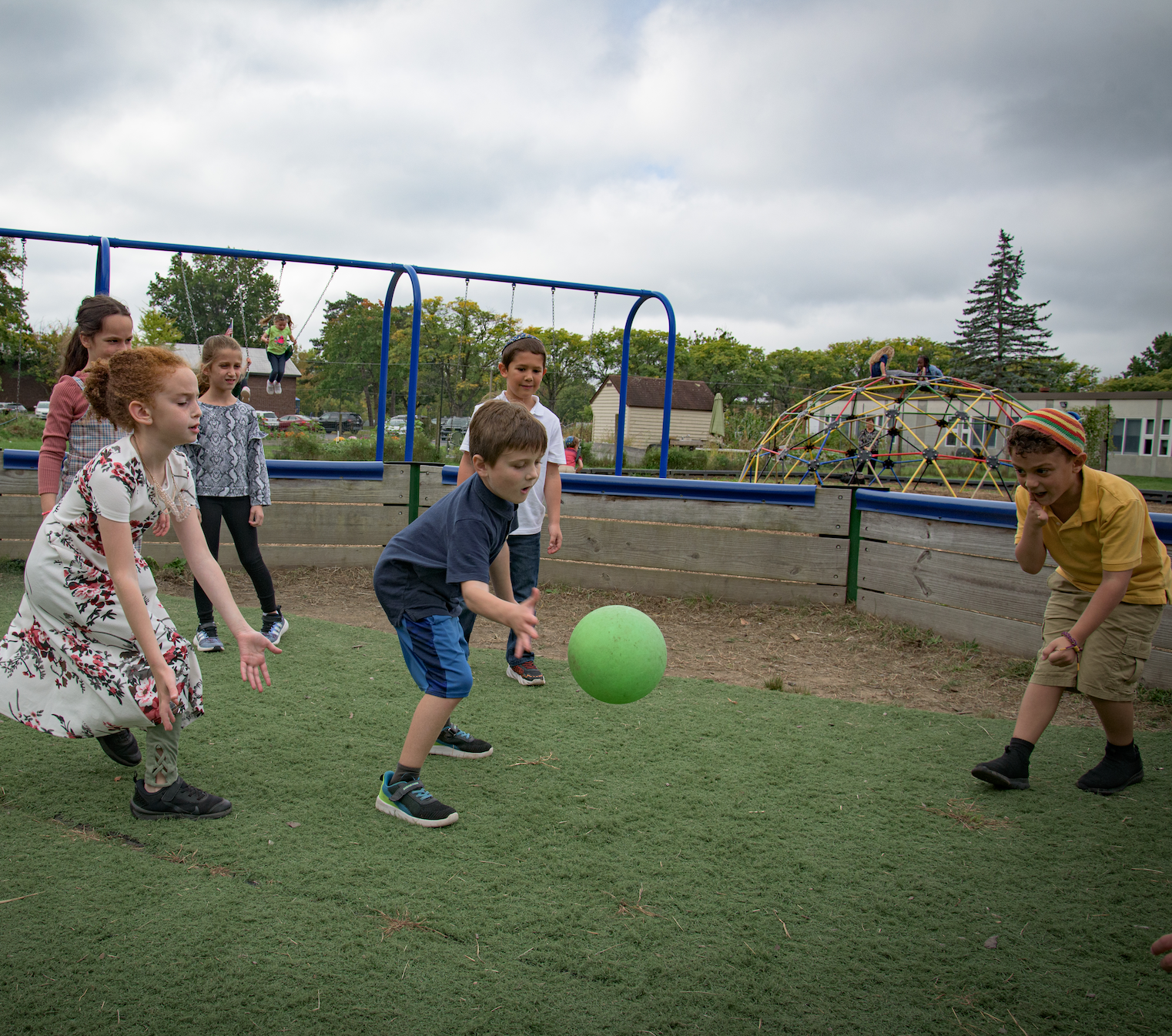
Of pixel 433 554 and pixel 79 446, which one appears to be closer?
pixel 433 554

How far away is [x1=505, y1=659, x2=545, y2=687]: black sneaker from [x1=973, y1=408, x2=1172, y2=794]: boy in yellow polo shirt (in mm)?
2389

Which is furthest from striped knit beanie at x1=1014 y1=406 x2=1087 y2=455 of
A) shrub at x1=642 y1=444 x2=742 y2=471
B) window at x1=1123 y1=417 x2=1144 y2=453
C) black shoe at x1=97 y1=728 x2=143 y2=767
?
window at x1=1123 y1=417 x2=1144 y2=453

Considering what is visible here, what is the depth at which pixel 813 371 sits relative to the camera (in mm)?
52125

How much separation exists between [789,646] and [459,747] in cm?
307

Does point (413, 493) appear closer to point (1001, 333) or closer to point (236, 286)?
point (236, 286)

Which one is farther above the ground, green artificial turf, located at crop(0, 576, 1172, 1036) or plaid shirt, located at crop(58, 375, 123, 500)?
plaid shirt, located at crop(58, 375, 123, 500)

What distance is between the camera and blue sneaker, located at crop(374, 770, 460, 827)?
3.00 m

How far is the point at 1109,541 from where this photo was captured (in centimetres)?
A: 333

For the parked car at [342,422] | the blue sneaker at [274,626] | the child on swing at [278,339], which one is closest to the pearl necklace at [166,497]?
the blue sneaker at [274,626]

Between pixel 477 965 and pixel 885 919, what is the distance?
1261 mm

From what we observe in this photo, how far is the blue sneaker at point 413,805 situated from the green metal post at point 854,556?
4645 mm

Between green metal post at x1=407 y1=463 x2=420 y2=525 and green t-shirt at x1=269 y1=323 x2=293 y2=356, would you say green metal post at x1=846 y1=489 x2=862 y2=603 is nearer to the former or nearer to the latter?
green metal post at x1=407 y1=463 x2=420 y2=525

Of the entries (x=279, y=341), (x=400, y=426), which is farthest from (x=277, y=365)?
(x=400, y=426)

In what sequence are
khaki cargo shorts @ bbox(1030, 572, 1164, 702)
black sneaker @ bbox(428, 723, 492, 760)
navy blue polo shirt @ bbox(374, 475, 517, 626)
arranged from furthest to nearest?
Result: black sneaker @ bbox(428, 723, 492, 760) < khaki cargo shorts @ bbox(1030, 572, 1164, 702) < navy blue polo shirt @ bbox(374, 475, 517, 626)
